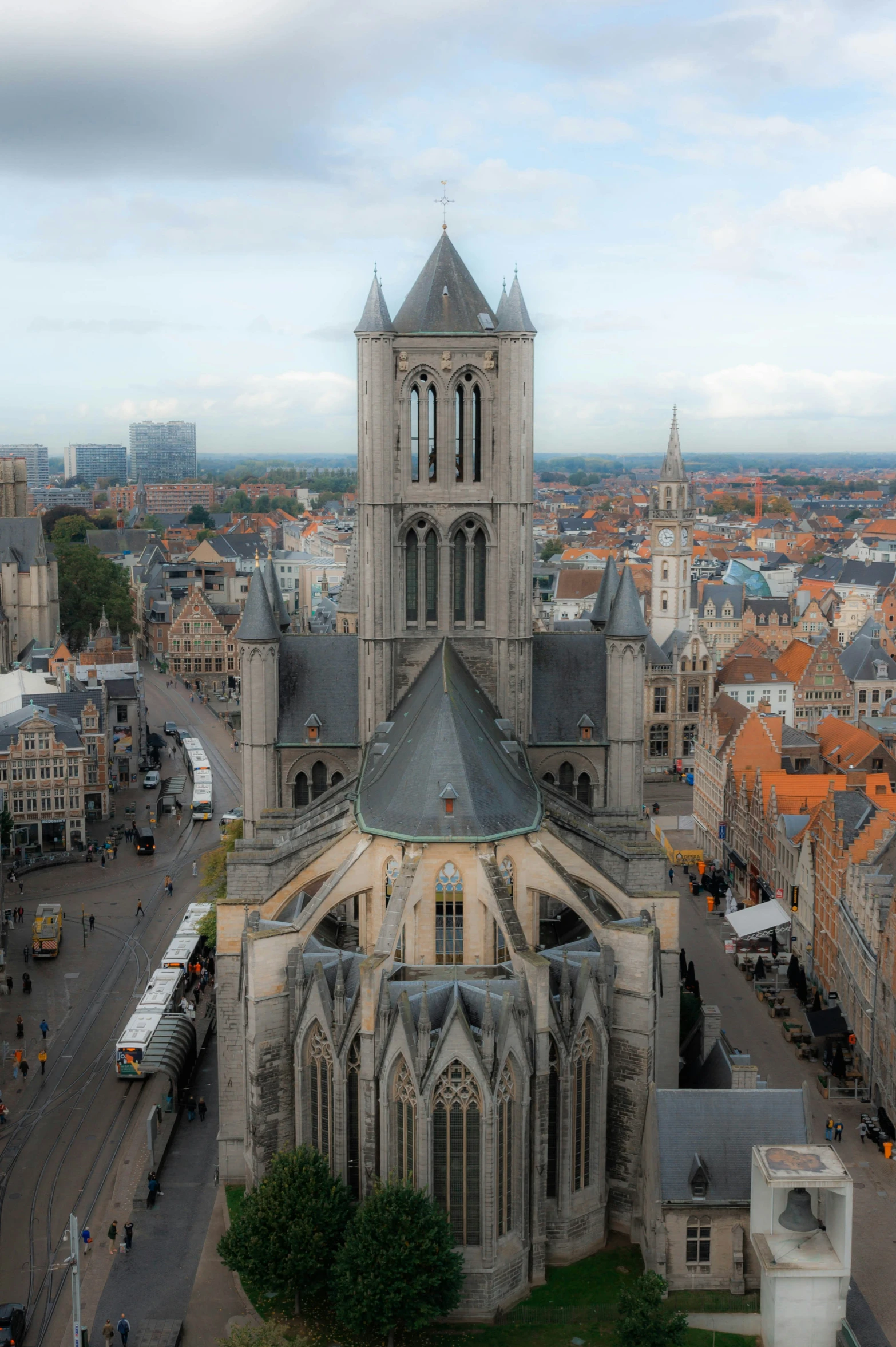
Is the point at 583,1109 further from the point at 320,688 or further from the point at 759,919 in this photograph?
the point at 759,919

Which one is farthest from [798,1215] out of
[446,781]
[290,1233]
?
[446,781]

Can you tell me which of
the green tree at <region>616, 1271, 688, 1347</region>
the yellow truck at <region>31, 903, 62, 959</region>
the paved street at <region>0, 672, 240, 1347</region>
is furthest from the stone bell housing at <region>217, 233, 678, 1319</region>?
the yellow truck at <region>31, 903, 62, 959</region>

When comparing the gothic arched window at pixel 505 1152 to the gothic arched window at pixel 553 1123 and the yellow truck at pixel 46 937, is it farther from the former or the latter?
the yellow truck at pixel 46 937

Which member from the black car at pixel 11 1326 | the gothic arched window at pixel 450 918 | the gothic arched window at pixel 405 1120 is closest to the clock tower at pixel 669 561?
the gothic arched window at pixel 450 918

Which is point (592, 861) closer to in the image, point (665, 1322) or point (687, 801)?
point (665, 1322)

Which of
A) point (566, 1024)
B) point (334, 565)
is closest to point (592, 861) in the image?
point (566, 1024)

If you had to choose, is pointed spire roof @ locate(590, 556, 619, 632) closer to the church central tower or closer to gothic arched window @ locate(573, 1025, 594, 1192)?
the church central tower
